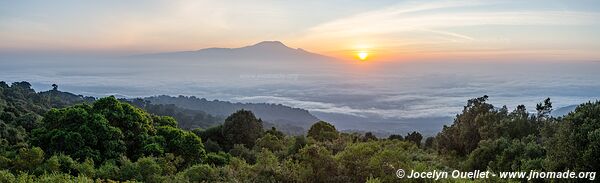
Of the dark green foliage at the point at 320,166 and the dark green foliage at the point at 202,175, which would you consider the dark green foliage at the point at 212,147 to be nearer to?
the dark green foliage at the point at 202,175

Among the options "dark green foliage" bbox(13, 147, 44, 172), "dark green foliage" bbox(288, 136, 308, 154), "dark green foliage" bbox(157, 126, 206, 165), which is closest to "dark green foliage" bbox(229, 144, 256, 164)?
"dark green foliage" bbox(288, 136, 308, 154)

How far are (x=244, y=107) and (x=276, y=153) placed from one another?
112 metres

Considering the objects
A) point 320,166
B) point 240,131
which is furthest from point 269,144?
point 320,166

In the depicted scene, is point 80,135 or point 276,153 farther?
point 276,153

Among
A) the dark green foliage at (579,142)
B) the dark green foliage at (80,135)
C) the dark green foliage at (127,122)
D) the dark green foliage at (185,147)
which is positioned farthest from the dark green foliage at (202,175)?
the dark green foliage at (579,142)

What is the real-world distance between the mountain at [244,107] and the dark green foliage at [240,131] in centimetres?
8840

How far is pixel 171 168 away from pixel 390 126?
3176 inches

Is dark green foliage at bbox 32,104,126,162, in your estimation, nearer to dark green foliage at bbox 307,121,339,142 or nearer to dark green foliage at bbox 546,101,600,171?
dark green foliage at bbox 307,121,339,142

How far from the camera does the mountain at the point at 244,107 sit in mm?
125506

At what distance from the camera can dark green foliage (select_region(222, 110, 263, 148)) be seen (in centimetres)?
3088

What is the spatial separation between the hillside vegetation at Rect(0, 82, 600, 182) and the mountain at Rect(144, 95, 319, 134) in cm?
9632

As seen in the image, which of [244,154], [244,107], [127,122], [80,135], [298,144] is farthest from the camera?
[244,107]

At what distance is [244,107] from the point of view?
132 meters

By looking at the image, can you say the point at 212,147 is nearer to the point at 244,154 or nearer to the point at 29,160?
the point at 244,154
